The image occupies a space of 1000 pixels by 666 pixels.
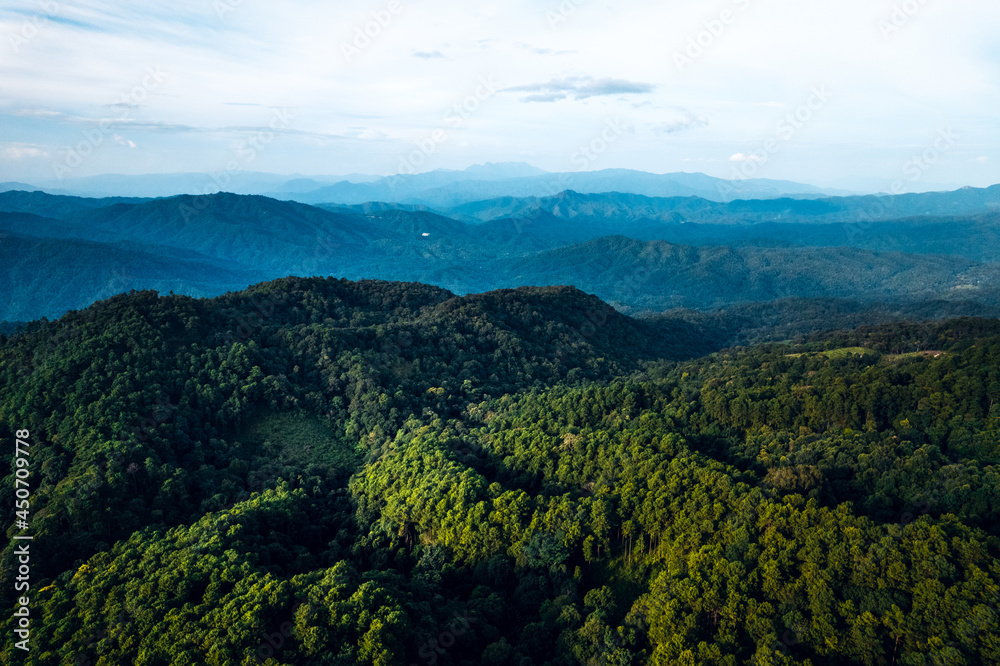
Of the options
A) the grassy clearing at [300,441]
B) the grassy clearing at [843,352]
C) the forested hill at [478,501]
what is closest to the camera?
the forested hill at [478,501]

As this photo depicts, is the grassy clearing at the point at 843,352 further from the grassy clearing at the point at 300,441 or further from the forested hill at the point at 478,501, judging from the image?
the grassy clearing at the point at 300,441

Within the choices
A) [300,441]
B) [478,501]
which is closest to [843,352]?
[478,501]

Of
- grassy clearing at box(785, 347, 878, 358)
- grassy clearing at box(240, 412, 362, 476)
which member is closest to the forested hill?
grassy clearing at box(240, 412, 362, 476)

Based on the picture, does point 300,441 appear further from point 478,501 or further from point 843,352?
point 843,352

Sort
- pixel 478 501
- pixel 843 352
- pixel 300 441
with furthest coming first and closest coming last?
pixel 843 352 → pixel 300 441 → pixel 478 501

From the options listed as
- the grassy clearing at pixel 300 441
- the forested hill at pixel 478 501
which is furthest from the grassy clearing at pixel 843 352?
the grassy clearing at pixel 300 441

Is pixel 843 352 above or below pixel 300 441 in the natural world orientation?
above

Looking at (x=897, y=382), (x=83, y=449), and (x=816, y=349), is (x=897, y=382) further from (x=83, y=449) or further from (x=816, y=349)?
(x=83, y=449)

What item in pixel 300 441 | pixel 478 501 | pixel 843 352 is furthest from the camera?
pixel 843 352
